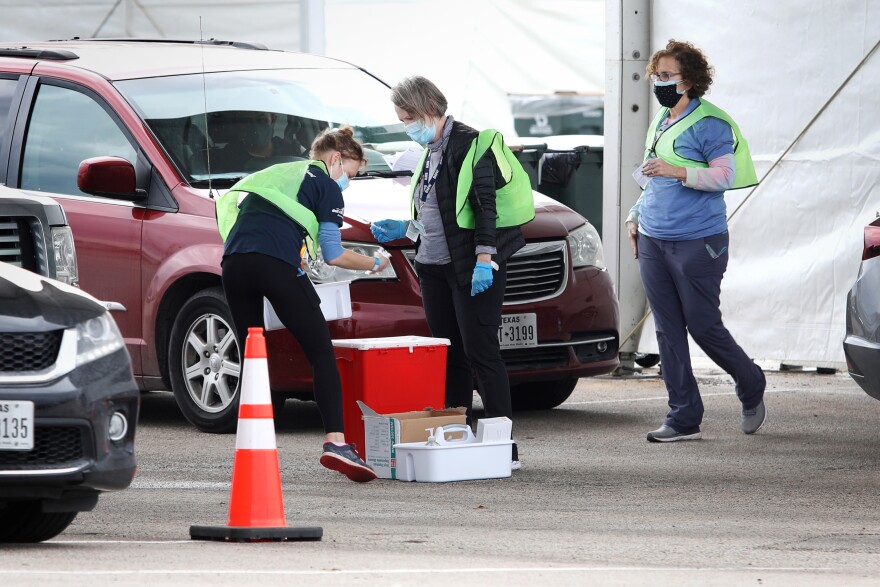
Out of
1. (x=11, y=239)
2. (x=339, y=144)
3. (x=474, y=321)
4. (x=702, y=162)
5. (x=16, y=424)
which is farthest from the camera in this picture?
(x=702, y=162)

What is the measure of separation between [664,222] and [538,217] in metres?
0.97

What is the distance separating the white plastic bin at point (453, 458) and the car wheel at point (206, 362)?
5.19ft

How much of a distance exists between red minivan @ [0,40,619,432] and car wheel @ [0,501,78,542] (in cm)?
315

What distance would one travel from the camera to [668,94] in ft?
30.7

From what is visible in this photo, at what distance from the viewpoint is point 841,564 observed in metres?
6.13

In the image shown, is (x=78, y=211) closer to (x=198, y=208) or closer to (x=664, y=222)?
(x=198, y=208)

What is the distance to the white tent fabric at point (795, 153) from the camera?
11.7m

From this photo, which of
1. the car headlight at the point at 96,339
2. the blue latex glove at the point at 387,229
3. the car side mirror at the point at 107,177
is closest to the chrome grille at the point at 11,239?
the car headlight at the point at 96,339

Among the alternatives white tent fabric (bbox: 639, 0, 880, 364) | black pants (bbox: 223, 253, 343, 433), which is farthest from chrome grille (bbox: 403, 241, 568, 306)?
white tent fabric (bbox: 639, 0, 880, 364)

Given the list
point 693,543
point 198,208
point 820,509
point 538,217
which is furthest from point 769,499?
point 198,208

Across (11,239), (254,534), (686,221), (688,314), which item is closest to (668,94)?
(686,221)

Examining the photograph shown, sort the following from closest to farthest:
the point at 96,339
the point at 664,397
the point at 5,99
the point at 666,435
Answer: the point at 96,339
the point at 666,435
the point at 5,99
the point at 664,397

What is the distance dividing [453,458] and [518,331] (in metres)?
1.79

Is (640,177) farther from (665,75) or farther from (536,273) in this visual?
(536,273)
